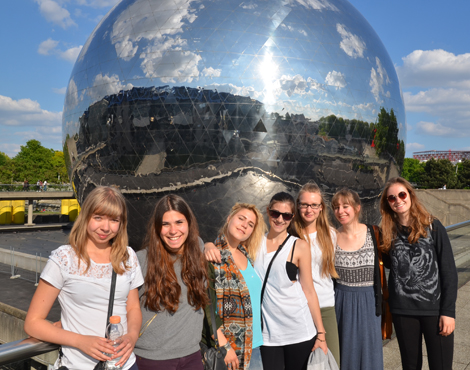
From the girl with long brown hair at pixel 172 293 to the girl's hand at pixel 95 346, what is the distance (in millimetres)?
436

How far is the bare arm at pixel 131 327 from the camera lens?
2.45m

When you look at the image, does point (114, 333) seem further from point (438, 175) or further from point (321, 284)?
point (438, 175)

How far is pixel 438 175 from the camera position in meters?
72.8

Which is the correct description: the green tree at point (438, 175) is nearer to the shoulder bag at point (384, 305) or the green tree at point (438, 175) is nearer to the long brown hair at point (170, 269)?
the shoulder bag at point (384, 305)

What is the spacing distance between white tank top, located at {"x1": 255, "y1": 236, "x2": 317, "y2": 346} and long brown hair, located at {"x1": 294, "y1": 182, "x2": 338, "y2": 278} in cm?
37

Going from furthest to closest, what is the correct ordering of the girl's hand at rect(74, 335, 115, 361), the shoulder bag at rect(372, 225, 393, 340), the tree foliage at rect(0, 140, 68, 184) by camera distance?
the tree foliage at rect(0, 140, 68, 184) < the shoulder bag at rect(372, 225, 393, 340) < the girl's hand at rect(74, 335, 115, 361)

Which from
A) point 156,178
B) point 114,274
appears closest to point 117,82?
point 156,178

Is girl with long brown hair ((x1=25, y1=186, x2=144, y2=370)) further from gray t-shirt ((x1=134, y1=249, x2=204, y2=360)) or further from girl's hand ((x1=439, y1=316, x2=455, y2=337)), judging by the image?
girl's hand ((x1=439, y1=316, x2=455, y2=337))

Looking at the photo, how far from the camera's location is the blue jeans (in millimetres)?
3303

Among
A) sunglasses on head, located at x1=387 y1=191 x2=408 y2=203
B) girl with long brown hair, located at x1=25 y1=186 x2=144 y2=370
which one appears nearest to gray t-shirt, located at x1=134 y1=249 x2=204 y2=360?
girl with long brown hair, located at x1=25 y1=186 x2=144 y2=370

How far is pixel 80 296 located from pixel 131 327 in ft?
1.24

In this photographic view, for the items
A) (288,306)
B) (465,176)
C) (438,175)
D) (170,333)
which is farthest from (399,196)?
(438,175)

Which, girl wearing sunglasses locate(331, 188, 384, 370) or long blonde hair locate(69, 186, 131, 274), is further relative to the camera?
girl wearing sunglasses locate(331, 188, 384, 370)

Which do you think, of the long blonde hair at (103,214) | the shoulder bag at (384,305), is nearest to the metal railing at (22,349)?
the long blonde hair at (103,214)
